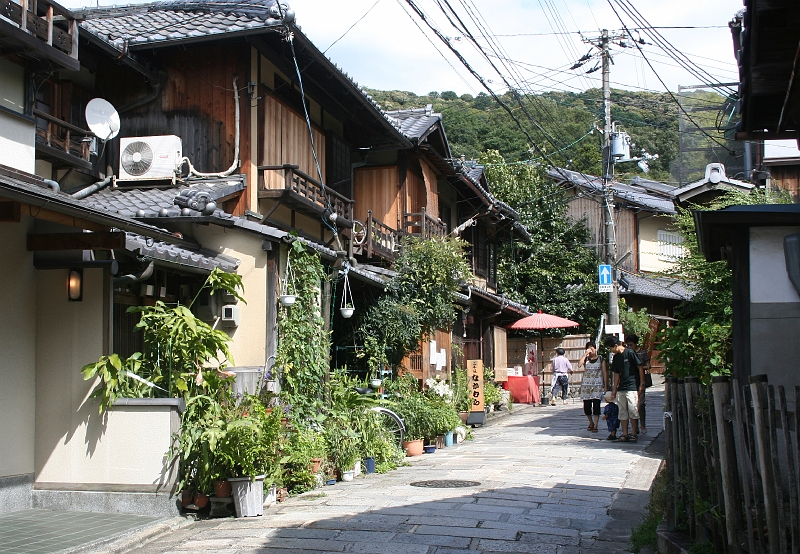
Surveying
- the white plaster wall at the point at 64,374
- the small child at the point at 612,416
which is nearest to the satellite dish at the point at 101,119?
the white plaster wall at the point at 64,374

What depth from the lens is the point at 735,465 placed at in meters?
5.66

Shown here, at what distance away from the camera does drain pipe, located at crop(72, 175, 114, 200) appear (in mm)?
13125

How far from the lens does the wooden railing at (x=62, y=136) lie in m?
11.3

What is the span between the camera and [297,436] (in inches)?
404

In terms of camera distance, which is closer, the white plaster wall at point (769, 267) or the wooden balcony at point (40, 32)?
the white plaster wall at point (769, 267)

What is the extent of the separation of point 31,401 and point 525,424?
13.8m

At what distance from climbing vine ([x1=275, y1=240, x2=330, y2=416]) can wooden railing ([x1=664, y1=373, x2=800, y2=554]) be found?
19.6ft

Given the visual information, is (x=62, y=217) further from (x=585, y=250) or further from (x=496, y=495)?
(x=585, y=250)

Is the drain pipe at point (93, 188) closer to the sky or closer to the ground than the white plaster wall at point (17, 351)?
closer to the sky

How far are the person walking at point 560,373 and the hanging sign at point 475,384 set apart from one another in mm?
7446

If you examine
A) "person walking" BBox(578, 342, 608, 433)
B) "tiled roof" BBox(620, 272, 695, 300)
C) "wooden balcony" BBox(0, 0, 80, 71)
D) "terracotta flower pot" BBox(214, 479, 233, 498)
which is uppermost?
"wooden balcony" BBox(0, 0, 80, 71)

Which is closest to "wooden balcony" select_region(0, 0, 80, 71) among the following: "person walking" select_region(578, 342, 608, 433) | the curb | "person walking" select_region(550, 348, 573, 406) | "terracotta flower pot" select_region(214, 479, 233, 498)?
"terracotta flower pot" select_region(214, 479, 233, 498)

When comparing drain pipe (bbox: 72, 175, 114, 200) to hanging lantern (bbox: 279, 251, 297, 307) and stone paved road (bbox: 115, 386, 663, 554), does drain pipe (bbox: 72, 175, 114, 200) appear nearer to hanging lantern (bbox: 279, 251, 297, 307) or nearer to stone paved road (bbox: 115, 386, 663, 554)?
hanging lantern (bbox: 279, 251, 297, 307)

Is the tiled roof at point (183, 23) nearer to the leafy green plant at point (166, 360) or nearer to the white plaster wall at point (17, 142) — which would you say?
the white plaster wall at point (17, 142)
